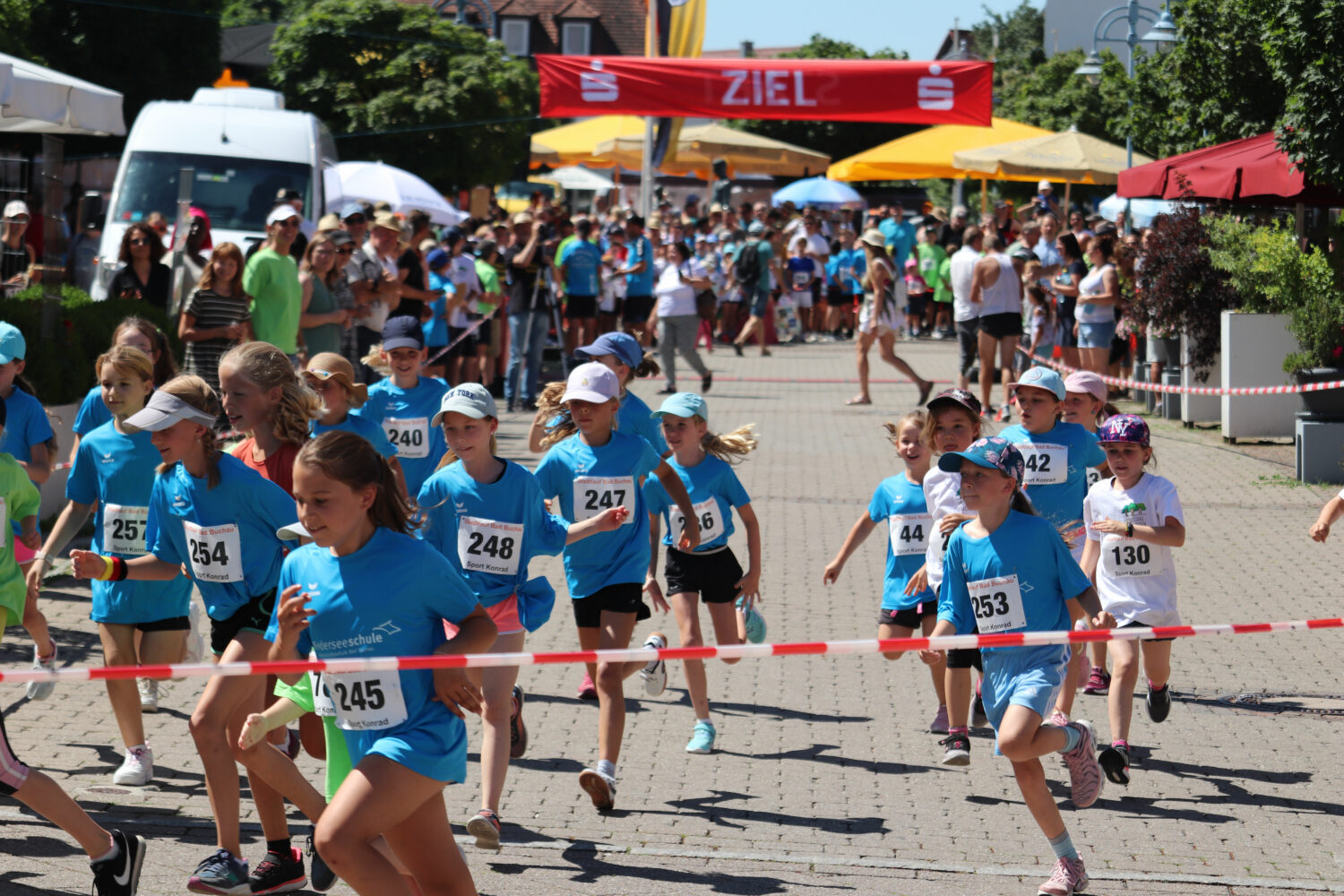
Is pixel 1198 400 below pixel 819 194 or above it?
below

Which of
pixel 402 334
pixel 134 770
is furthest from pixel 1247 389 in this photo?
pixel 134 770

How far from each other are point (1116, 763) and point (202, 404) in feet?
12.4

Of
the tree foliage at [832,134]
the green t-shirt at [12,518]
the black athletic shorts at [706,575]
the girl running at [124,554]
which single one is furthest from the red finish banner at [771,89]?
the tree foliage at [832,134]

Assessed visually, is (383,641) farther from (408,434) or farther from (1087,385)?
(1087,385)

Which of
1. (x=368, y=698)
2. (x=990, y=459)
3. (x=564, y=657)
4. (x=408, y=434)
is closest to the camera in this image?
(x=368, y=698)

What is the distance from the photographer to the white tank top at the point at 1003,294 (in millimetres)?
17219

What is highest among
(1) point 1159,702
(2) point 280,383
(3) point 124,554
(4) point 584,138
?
(4) point 584,138

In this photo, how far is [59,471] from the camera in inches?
447

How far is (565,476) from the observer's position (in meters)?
6.70

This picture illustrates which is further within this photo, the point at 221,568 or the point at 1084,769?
the point at 1084,769

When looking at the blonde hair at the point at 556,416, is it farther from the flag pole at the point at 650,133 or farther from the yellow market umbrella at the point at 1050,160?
the yellow market umbrella at the point at 1050,160

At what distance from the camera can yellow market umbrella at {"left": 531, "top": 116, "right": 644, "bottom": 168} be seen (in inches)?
1291

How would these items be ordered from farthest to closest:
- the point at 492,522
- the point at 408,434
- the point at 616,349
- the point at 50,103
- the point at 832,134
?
1. the point at 832,134
2. the point at 50,103
3. the point at 408,434
4. the point at 616,349
5. the point at 492,522

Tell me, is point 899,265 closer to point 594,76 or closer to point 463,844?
point 594,76
